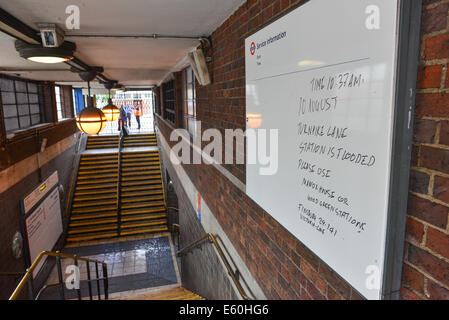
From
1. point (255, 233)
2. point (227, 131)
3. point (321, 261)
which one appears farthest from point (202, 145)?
point (321, 261)

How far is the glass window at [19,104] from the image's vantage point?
7086 millimetres

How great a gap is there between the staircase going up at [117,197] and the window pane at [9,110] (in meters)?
4.91

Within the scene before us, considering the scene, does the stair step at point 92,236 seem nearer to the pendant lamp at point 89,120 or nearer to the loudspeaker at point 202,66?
the pendant lamp at point 89,120

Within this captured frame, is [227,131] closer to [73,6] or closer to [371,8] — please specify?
[73,6]

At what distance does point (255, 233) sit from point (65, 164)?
418 inches

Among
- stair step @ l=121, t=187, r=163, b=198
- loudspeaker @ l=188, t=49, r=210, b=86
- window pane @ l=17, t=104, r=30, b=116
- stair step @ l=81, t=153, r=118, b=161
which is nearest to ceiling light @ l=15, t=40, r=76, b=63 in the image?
loudspeaker @ l=188, t=49, r=210, b=86

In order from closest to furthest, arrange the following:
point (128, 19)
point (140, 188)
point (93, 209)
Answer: point (128, 19) < point (93, 209) < point (140, 188)


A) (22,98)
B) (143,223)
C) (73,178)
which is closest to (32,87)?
(22,98)

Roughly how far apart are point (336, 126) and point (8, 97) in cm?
823

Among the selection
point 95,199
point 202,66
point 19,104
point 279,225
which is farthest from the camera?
point 95,199

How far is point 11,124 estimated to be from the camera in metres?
7.30

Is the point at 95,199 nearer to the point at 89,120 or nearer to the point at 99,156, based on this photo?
the point at 99,156

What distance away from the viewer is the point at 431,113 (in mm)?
998

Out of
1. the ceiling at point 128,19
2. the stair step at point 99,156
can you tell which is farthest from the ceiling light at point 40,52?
the stair step at point 99,156
